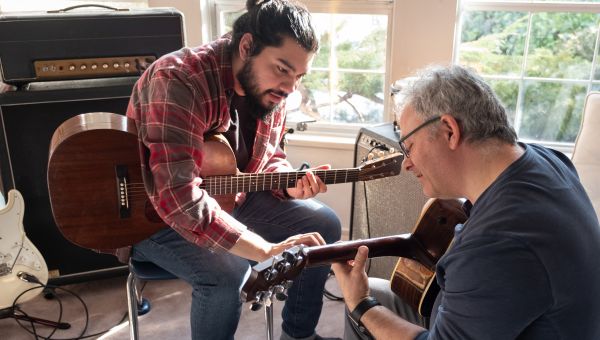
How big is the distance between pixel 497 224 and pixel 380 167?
790 mm

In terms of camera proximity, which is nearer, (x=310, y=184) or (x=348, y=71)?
(x=310, y=184)

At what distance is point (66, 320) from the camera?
1.97 metres

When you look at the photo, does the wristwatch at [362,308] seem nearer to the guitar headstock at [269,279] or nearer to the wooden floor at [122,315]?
the guitar headstock at [269,279]

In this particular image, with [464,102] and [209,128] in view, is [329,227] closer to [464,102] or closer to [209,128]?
[209,128]

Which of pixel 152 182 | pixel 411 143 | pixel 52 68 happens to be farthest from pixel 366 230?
pixel 52 68

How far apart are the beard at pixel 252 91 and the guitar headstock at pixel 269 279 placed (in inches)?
18.6

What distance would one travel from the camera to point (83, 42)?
1.82 metres

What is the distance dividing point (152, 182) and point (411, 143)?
68 cm

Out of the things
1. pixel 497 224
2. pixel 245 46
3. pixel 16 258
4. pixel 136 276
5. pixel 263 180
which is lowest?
pixel 16 258

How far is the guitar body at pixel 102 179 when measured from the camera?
137 centimetres

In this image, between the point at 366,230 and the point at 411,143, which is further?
the point at 366,230

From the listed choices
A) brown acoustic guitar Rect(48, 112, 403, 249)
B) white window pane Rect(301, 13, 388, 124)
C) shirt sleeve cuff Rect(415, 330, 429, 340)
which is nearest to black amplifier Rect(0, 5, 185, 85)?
brown acoustic guitar Rect(48, 112, 403, 249)

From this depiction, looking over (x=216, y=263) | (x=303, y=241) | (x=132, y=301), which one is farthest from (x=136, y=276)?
(x=303, y=241)

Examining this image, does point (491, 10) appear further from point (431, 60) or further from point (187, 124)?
point (187, 124)
